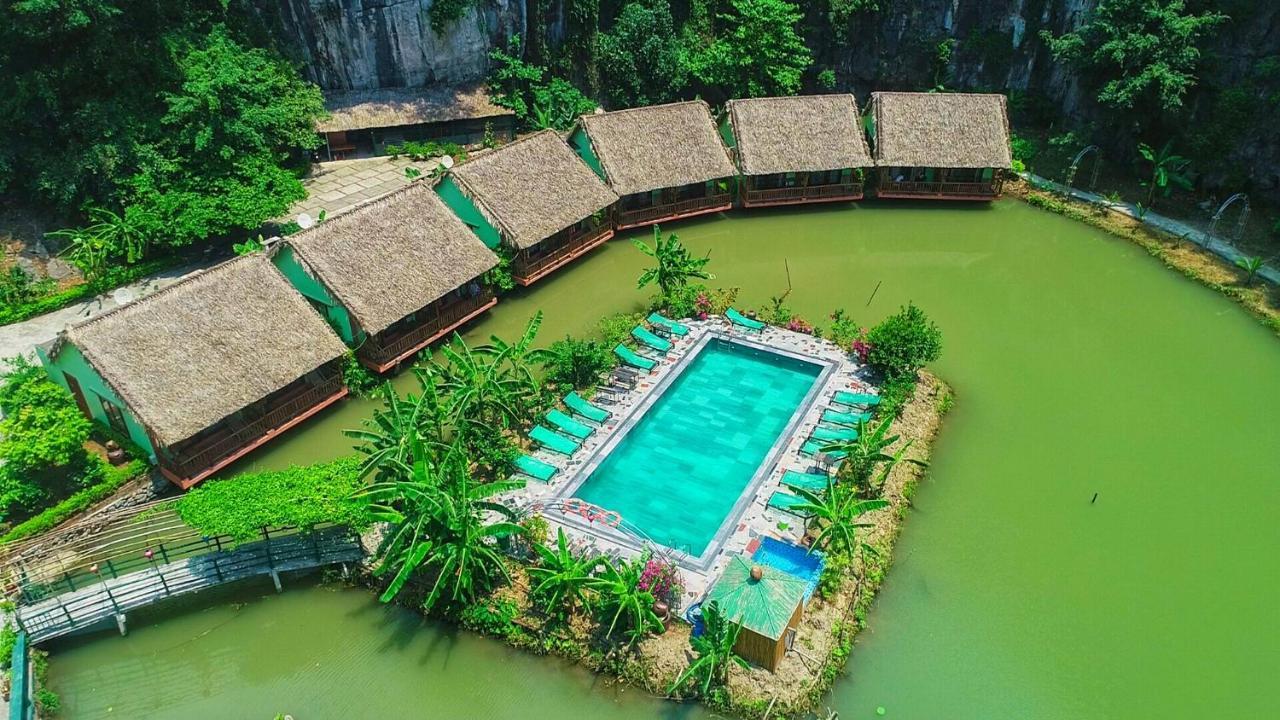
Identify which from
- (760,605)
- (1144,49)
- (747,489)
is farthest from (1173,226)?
(760,605)

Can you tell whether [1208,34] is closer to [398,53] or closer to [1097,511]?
[1097,511]

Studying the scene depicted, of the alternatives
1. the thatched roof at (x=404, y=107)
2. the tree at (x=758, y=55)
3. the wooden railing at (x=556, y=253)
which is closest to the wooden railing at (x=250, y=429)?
the wooden railing at (x=556, y=253)

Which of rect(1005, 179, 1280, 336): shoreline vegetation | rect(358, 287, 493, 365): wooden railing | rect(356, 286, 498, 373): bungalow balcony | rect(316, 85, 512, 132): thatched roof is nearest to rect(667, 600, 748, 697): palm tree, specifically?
rect(356, 286, 498, 373): bungalow balcony

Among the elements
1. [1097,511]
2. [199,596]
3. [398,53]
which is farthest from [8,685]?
[398,53]

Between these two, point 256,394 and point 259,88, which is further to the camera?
point 259,88

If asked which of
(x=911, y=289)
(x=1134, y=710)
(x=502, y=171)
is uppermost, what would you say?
(x=502, y=171)

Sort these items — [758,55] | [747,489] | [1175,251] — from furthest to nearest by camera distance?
[758,55], [1175,251], [747,489]

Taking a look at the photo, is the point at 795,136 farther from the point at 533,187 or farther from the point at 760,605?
the point at 760,605
